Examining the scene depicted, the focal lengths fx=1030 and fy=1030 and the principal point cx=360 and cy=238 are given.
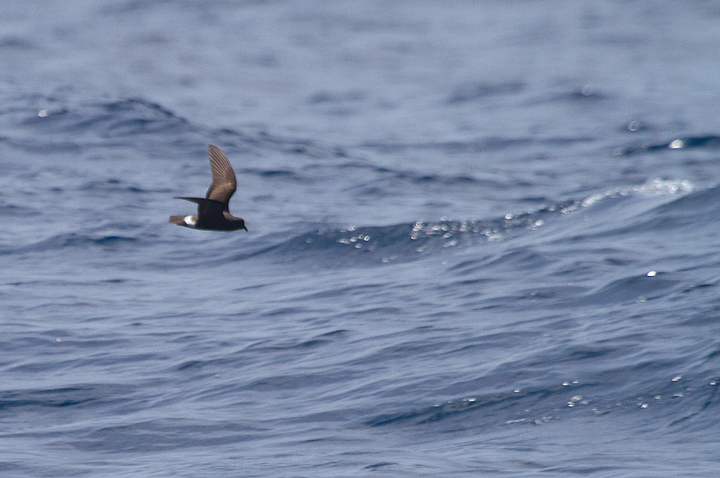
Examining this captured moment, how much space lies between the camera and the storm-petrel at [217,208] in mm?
6793

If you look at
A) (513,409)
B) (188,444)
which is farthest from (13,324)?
(513,409)

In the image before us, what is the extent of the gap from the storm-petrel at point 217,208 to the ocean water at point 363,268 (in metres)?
1.59

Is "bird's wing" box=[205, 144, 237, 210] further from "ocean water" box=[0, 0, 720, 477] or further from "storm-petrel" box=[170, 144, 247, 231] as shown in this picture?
"ocean water" box=[0, 0, 720, 477]

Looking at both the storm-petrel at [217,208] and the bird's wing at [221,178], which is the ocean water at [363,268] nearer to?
the storm-petrel at [217,208]

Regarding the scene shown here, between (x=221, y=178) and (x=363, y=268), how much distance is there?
4570 millimetres

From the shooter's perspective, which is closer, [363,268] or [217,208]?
[217,208]

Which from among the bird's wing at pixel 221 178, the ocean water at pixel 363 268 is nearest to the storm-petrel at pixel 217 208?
the bird's wing at pixel 221 178

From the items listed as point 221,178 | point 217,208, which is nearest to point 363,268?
point 221,178

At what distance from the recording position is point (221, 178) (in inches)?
282

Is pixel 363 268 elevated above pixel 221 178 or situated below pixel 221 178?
below

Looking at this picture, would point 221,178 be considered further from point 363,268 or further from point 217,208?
point 363,268

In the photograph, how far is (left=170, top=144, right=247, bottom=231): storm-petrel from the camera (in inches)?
267

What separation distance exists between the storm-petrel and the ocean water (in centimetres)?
159

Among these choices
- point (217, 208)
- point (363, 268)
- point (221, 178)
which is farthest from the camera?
point (363, 268)
